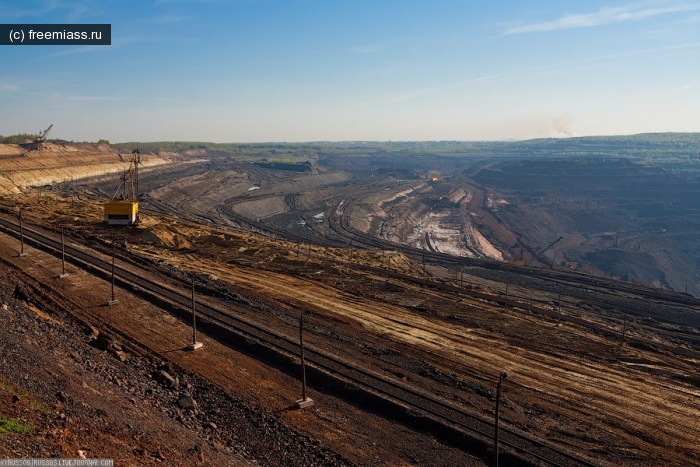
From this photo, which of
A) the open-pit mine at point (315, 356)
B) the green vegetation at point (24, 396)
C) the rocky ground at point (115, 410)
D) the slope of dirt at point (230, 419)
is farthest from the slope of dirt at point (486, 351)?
the green vegetation at point (24, 396)

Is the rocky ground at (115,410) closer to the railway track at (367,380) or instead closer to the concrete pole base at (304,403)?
the concrete pole base at (304,403)

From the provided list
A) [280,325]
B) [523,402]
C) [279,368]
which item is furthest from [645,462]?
[280,325]

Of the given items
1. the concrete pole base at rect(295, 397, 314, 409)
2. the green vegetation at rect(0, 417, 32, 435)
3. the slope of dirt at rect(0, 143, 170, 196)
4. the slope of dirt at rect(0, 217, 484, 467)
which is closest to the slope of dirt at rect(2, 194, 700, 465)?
the slope of dirt at rect(0, 217, 484, 467)

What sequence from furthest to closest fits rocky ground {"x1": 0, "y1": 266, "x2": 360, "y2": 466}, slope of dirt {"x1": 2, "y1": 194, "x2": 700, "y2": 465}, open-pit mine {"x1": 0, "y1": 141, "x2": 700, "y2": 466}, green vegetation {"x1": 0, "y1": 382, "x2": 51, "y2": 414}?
slope of dirt {"x1": 2, "y1": 194, "x2": 700, "y2": 465}, open-pit mine {"x1": 0, "y1": 141, "x2": 700, "y2": 466}, green vegetation {"x1": 0, "y1": 382, "x2": 51, "y2": 414}, rocky ground {"x1": 0, "y1": 266, "x2": 360, "y2": 466}

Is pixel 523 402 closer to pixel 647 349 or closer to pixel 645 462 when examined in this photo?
pixel 645 462

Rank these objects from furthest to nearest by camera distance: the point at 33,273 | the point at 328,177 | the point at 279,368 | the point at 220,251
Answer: the point at 328,177, the point at 220,251, the point at 33,273, the point at 279,368

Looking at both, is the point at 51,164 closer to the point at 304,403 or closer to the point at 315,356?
the point at 315,356

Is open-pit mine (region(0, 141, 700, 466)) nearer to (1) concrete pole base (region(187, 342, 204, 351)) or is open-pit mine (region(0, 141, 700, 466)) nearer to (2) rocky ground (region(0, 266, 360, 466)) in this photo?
(2) rocky ground (region(0, 266, 360, 466))
